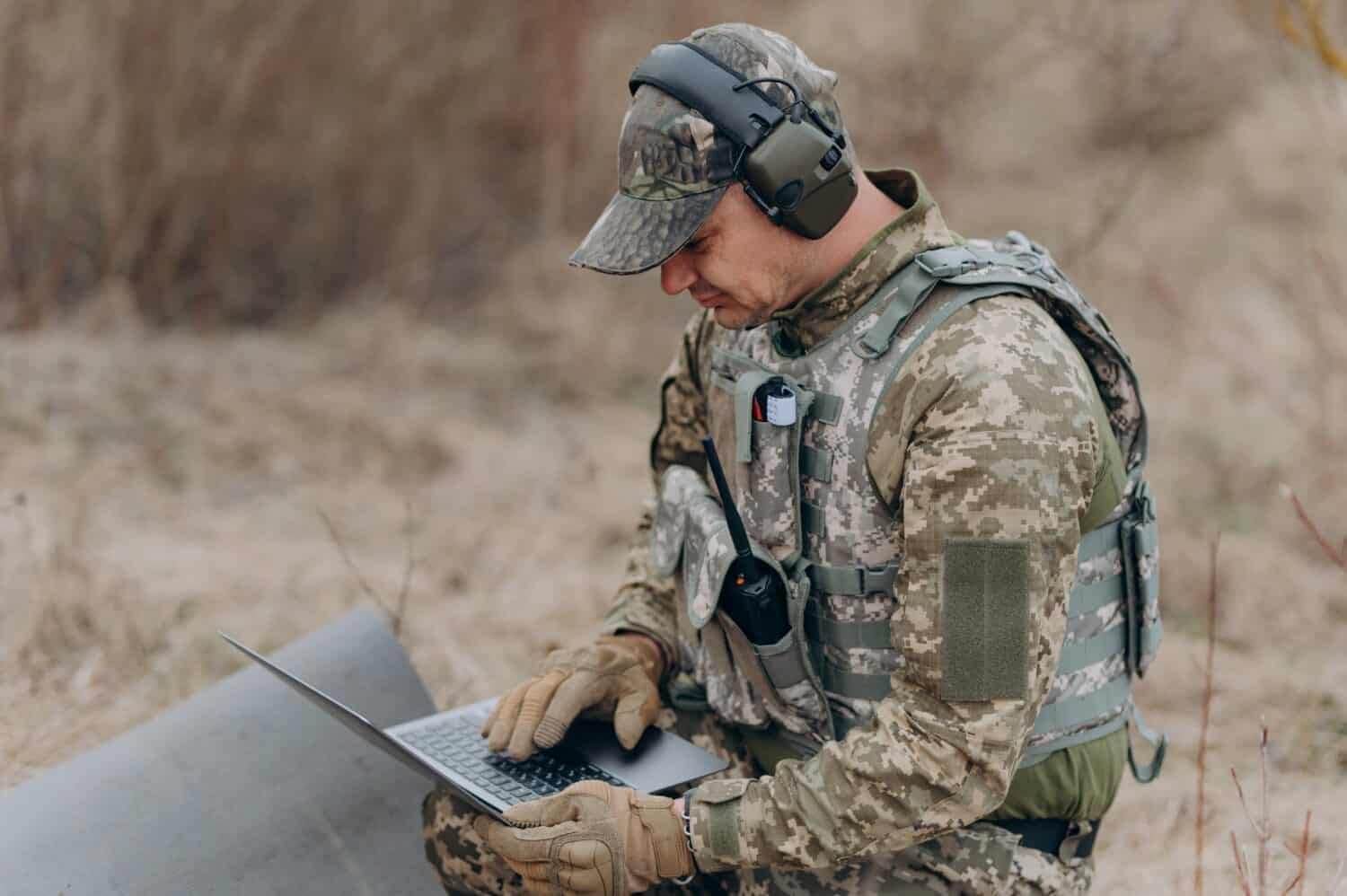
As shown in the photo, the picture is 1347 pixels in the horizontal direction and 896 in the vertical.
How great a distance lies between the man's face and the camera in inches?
83.6

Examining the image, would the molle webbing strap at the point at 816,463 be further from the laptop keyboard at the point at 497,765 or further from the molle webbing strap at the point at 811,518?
the laptop keyboard at the point at 497,765

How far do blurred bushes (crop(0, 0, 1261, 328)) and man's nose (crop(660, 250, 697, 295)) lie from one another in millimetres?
4494

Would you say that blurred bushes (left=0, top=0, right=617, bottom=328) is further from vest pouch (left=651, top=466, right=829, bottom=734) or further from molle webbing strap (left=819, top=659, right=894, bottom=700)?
molle webbing strap (left=819, top=659, right=894, bottom=700)

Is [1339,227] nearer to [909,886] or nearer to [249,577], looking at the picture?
[249,577]

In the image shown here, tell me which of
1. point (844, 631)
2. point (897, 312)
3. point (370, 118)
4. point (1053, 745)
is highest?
point (370, 118)

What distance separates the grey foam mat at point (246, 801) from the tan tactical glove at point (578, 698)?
0.34 metres

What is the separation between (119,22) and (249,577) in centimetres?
309

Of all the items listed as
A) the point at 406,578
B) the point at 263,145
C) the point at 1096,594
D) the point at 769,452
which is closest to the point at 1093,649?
the point at 1096,594

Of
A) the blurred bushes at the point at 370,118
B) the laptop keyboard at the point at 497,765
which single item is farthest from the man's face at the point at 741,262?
the blurred bushes at the point at 370,118

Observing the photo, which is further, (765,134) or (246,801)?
(246,801)

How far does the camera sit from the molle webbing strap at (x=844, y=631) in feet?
7.13

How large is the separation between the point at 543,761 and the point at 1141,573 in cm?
102

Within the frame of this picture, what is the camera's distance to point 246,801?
8.26ft

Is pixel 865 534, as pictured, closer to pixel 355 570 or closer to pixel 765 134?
pixel 765 134
